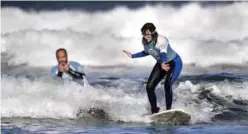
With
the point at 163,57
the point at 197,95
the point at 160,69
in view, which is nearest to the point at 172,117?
the point at 160,69

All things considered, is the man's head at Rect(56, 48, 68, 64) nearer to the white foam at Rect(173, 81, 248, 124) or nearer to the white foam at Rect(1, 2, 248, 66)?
the white foam at Rect(173, 81, 248, 124)

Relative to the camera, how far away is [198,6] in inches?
849

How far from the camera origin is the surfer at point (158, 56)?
32.1 ft

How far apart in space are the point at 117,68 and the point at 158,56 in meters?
7.03

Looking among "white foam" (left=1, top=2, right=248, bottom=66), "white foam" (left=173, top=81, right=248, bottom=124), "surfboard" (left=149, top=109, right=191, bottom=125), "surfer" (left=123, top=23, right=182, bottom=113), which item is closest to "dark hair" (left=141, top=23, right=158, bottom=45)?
"surfer" (left=123, top=23, right=182, bottom=113)

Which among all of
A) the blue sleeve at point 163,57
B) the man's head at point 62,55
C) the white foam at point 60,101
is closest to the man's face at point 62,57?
the man's head at point 62,55

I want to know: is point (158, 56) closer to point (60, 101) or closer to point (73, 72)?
point (73, 72)

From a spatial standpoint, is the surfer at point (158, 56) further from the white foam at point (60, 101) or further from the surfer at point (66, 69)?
the surfer at point (66, 69)

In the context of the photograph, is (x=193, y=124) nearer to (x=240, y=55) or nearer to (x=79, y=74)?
(x=79, y=74)

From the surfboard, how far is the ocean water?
0.11 metres

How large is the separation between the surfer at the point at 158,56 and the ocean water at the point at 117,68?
1.56 ft

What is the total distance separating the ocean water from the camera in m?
10.4

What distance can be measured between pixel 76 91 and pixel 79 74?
0.72 metres

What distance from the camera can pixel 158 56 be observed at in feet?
32.7
